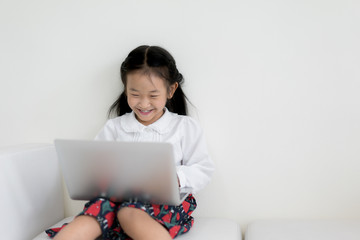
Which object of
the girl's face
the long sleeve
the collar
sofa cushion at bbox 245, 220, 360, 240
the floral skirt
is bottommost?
sofa cushion at bbox 245, 220, 360, 240

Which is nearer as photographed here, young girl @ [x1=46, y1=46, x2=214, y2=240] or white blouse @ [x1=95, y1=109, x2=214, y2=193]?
young girl @ [x1=46, y1=46, x2=214, y2=240]

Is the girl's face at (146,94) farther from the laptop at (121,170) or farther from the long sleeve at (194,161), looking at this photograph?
the laptop at (121,170)

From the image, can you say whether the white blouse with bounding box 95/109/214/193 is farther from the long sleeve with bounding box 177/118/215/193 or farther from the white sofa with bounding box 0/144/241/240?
the white sofa with bounding box 0/144/241/240

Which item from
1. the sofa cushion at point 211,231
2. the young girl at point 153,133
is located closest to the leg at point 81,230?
the young girl at point 153,133

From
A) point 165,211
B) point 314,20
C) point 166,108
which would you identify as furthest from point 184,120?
point 314,20

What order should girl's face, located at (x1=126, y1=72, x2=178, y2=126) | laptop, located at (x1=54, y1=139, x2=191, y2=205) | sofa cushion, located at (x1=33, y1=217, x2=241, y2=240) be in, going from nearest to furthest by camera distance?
laptop, located at (x1=54, y1=139, x2=191, y2=205), sofa cushion, located at (x1=33, y1=217, x2=241, y2=240), girl's face, located at (x1=126, y1=72, x2=178, y2=126)

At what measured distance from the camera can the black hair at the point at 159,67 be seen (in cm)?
127

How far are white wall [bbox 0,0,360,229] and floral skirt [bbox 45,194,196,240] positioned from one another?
0.83 feet

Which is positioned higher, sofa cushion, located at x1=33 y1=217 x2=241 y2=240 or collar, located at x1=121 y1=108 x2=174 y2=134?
collar, located at x1=121 y1=108 x2=174 y2=134

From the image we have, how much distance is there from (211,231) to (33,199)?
Result: 582 mm

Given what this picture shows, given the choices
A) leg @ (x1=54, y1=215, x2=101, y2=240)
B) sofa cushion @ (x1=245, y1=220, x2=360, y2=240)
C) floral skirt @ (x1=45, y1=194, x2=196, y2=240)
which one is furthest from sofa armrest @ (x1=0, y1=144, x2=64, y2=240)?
sofa cushion @ (x1=245, y1=220, x2=360, y2=240)

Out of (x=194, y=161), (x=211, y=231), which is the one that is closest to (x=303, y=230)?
(x=211, y=231)

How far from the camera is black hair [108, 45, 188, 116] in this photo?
1.27 meters

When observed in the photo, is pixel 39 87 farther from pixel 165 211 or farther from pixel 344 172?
pixel 344 172
